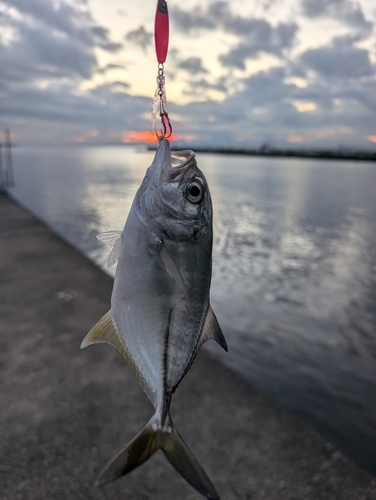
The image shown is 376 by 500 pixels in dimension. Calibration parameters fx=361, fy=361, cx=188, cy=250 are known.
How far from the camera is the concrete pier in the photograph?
3992 millimetres

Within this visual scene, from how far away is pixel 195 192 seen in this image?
1.93 m

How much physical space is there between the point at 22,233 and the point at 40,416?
1260cm

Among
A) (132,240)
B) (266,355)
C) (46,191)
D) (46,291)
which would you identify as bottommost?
(46,191)

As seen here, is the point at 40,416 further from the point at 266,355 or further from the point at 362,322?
the point at 362,322

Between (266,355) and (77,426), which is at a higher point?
(77,426)

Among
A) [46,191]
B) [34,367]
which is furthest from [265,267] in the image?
[46,191]

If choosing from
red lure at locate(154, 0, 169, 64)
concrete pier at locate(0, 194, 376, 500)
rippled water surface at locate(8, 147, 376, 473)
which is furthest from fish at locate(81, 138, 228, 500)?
rippled water surface at locate(8, 147, 376, 473)

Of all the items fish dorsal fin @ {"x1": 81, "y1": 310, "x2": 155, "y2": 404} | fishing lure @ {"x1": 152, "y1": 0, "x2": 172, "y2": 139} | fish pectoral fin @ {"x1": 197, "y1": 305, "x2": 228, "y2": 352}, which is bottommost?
fish dorsal fin @ {"x1": 81, "y1": 310, "x2": 155, "y2": 404}

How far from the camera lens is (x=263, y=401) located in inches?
213

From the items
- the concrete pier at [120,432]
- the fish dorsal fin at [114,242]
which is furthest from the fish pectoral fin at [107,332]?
the concrete pier at [120,432]

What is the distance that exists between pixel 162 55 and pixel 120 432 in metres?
4.53

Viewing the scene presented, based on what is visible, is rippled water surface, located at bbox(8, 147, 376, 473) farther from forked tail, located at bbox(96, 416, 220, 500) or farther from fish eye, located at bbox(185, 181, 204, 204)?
fish eye, located at bbox(185, 181, 204, 204)

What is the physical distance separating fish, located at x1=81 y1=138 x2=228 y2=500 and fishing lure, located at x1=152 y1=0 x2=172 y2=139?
110 mm

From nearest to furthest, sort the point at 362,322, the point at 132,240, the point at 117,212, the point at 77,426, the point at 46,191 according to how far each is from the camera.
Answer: the point at 132,240 → the point at 77,426 → the point at 362,322 → the point at 117,212 → the point at 46,191
